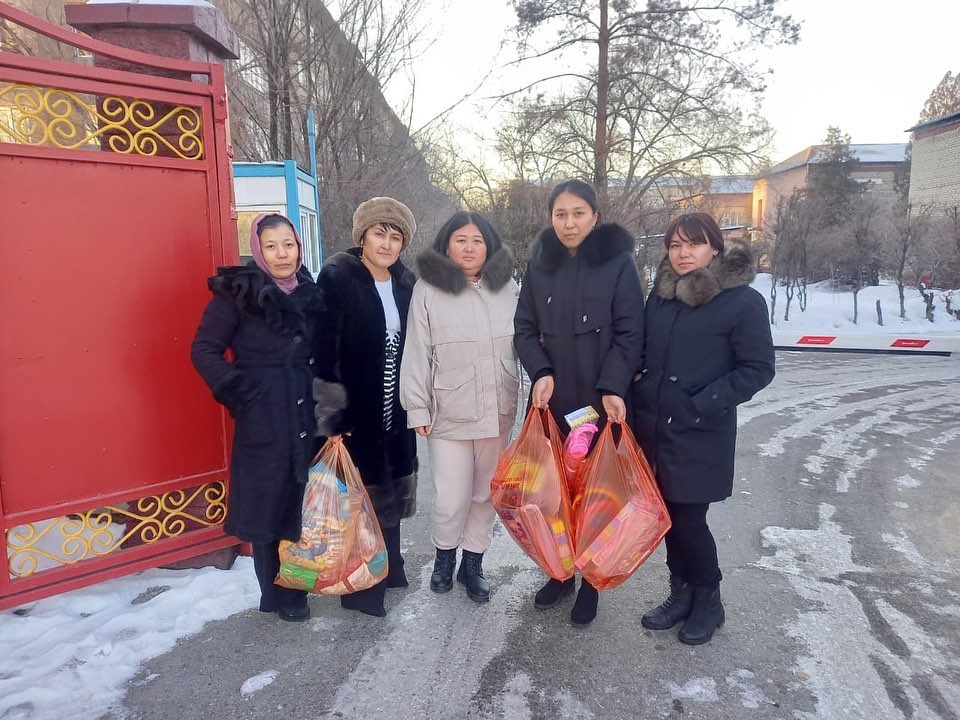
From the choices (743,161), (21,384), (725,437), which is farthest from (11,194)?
(743,161)

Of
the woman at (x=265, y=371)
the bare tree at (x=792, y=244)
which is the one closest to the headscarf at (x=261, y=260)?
the woman at (x=265, y=371)

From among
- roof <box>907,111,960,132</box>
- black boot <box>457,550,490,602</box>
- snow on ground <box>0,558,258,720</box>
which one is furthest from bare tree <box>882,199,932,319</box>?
snow on ground <box>0,558,258,720</box>

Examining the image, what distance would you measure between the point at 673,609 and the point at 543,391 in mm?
1129

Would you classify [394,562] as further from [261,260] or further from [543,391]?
[261,260]

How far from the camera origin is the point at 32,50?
7.53m

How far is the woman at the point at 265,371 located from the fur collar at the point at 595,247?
1033 mm

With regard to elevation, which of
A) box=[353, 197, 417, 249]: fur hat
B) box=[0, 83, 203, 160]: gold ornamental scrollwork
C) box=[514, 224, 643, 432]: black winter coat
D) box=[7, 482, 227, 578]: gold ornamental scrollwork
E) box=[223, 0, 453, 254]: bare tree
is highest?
box=[223, 0, 453, 254]: bare tree

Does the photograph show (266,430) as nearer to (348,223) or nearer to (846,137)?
(348,223)

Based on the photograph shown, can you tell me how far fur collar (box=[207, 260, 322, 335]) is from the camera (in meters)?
2.53

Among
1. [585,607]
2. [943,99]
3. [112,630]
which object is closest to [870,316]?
[585,607]

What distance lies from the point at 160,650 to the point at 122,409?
3.51ft

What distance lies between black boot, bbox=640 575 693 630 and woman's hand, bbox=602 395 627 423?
32.3 inches

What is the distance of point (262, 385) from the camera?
8.52ft

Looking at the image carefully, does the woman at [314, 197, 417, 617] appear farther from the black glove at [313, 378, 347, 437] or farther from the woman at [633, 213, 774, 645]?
the woman at [633, 213, 774, 645]
